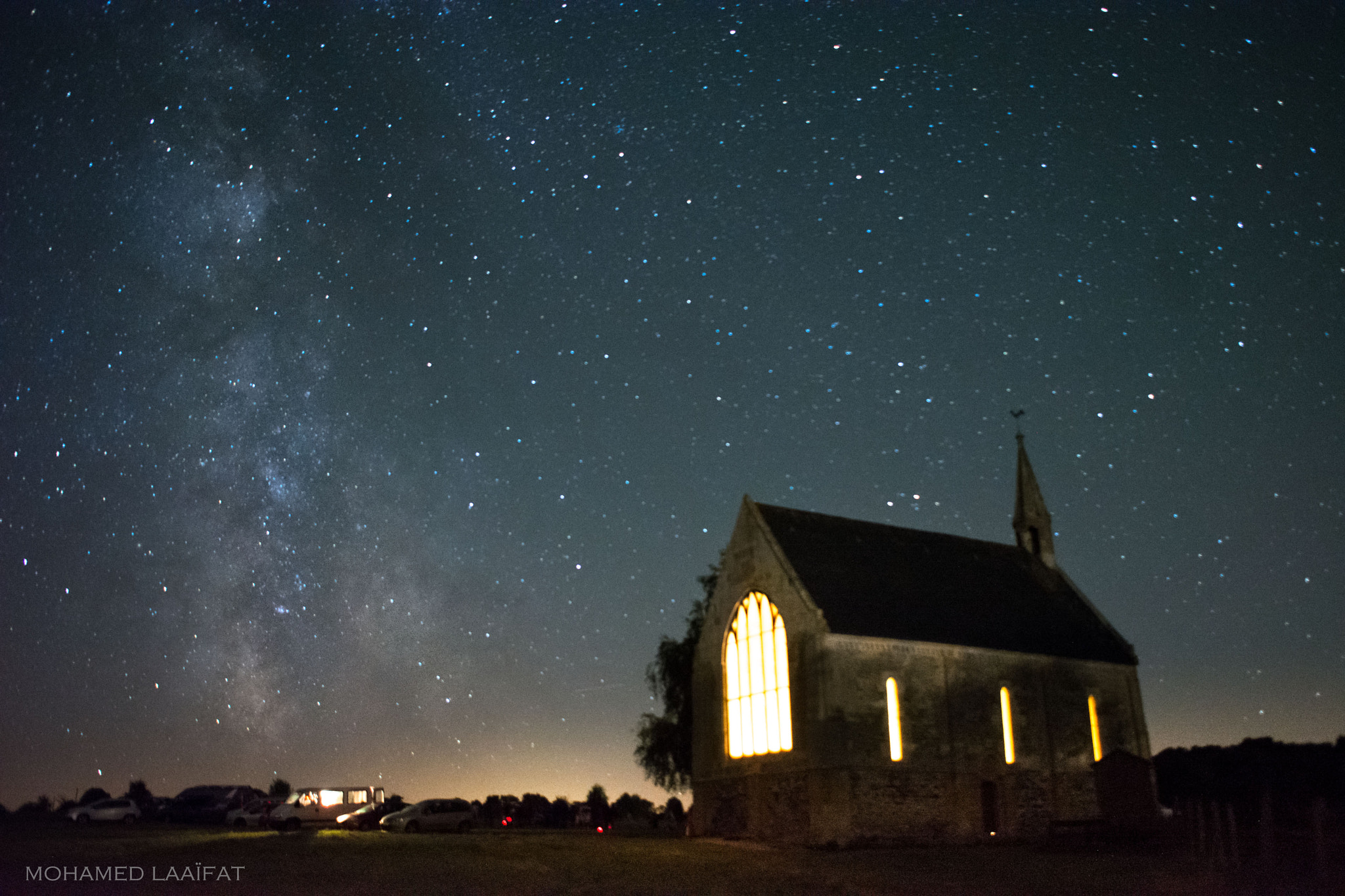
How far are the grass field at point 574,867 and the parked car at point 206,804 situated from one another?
12.4 metres

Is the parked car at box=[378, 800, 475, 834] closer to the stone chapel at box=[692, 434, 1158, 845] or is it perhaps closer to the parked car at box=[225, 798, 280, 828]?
the parked car at box=[225, 798, 280, 828]

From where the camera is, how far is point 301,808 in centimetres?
3962

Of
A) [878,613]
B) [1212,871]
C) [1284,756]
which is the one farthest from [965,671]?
[1284,756]

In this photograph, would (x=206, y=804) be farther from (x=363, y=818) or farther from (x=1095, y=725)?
(x=1095, y=725)

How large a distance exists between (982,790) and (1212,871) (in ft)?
37.6

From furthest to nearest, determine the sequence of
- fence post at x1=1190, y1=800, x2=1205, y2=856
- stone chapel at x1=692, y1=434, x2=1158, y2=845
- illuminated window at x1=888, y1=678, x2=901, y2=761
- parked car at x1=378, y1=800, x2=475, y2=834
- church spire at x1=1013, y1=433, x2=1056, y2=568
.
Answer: church spire at x1=1013, y1=433, x2=1056, y2=568 → parked car at x1=378, y1=800, x2=475, y2=834 → illuminated window at x1=888, y1=678, x2=901, y2=761 → stone chapel at x1=692, y1=434, x2=1158, y2=845 → fence post at x1=1190, y1=800, x2=1205, y2=856

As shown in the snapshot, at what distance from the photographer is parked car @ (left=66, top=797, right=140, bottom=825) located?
4150cm

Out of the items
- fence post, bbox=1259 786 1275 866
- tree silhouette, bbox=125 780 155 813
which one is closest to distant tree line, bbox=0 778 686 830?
tree silhouette, bbox=125 780 155 813

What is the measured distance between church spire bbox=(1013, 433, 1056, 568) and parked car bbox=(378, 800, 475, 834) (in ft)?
94.5

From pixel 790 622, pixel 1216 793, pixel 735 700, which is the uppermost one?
pixel 790 622

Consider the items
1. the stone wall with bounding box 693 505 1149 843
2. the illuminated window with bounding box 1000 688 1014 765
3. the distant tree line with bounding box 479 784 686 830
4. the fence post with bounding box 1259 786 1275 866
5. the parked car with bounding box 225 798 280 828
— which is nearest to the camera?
the fence post with bounding box 1259 786 1275 866

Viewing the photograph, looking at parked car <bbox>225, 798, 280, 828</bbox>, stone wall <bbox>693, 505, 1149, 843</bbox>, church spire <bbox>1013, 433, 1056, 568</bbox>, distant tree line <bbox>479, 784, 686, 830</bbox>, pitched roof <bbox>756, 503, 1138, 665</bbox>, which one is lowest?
distant tree line <bbox>479, 784, 686, 830</bbox>

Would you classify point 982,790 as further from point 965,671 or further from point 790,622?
point 790,622

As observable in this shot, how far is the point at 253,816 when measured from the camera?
127 ft
